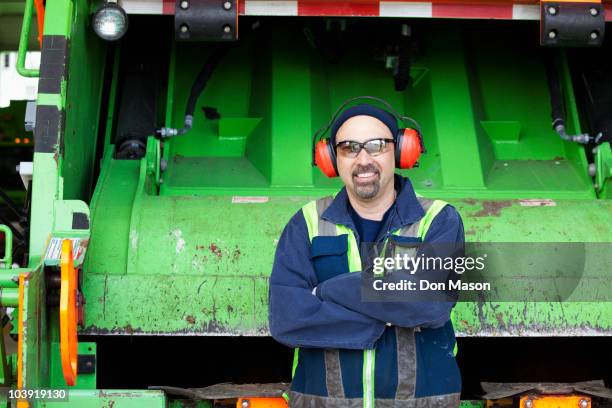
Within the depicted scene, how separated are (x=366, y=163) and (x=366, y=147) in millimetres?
46

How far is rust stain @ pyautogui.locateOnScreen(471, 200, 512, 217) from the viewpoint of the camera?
130 inches

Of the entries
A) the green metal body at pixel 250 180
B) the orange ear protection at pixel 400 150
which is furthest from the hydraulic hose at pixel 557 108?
the orange ear protection at pixel 400 150

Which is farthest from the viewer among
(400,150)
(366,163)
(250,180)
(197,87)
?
(197,87)

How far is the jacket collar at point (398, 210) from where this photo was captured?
105 inches

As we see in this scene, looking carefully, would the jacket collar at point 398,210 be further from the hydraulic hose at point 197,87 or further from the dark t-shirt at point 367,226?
the hydraulic hose at point 197,87

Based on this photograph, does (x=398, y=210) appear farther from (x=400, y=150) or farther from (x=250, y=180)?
(x=250, y=180)

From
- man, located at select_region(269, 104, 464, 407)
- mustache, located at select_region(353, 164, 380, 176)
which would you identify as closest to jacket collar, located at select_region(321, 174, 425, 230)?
man, located at select_region(269, 104, 464, 407)

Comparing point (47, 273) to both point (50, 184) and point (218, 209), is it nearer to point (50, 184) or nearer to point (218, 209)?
point (50, 184)

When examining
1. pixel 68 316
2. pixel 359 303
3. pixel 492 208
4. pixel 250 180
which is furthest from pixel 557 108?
pixel 68 316

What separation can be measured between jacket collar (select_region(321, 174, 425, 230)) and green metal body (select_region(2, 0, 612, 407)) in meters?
0.48

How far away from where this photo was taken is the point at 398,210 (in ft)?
8.87

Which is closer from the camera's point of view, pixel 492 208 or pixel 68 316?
pixel 68 316

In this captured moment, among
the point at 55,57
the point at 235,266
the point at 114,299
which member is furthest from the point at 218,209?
the point at 55,57

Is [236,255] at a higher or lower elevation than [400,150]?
lower
